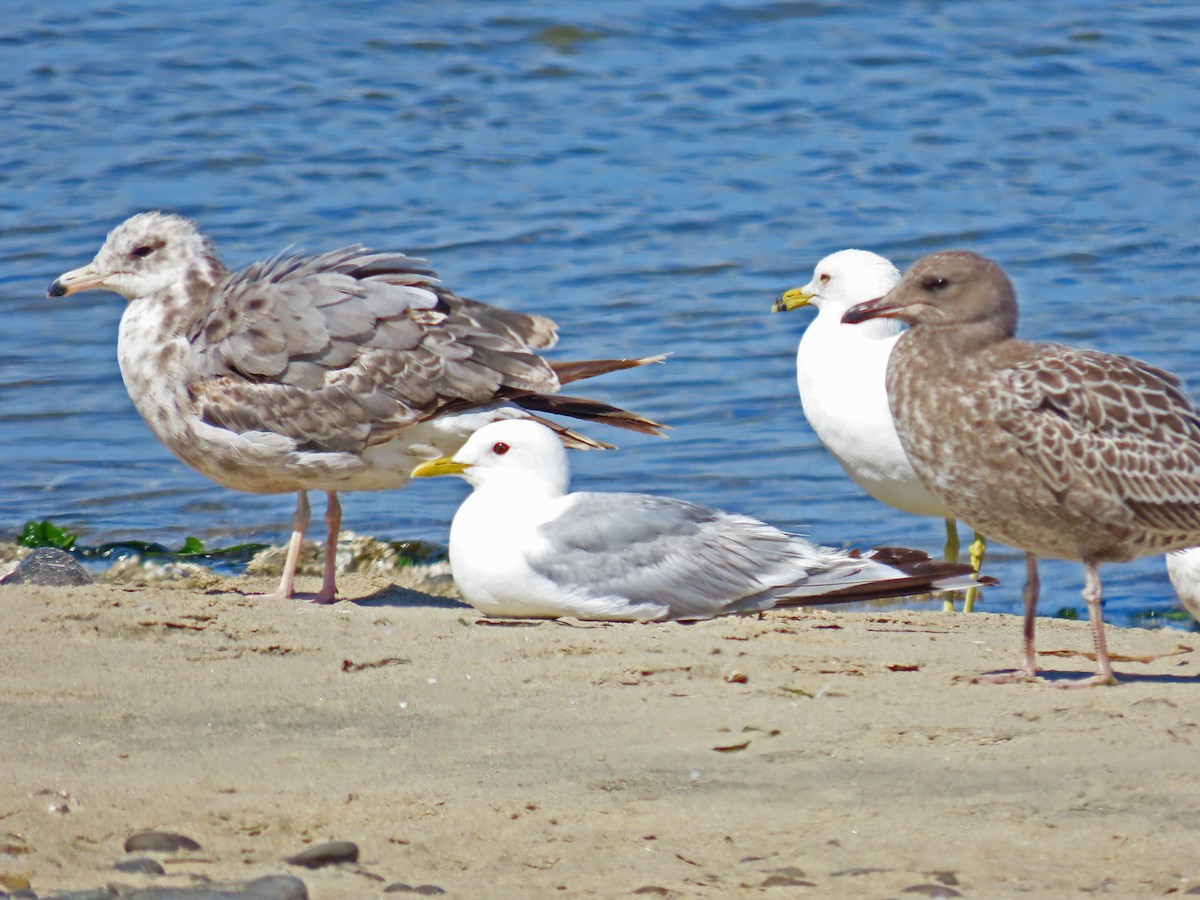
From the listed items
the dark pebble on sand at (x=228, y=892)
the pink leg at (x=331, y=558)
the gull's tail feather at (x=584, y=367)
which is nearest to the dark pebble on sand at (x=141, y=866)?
the dark pebble on sand at (x=228, y=892)

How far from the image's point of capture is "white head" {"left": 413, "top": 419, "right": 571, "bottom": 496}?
22.5 feet

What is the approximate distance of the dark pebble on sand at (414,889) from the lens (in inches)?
141

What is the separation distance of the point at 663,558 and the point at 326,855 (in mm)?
3015

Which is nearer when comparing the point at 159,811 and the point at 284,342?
the point at 159,811

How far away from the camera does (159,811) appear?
4004 millimetres

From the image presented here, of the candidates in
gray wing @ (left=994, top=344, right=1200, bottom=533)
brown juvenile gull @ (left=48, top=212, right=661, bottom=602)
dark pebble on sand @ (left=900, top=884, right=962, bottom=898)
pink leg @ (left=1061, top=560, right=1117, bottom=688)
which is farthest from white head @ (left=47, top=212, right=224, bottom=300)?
dark pebble on sand @ (left=900, top=884, right=962, bottom=898)

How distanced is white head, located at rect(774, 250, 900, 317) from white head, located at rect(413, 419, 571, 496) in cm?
195

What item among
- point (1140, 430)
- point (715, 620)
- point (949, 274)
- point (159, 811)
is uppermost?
point (949, 274)

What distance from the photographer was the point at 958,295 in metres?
5.24

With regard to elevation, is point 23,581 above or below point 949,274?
below

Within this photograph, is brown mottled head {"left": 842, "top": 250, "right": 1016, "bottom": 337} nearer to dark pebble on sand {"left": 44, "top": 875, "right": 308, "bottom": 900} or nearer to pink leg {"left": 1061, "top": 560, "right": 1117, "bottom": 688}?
pink leg {"left": 1061, "top": 560, "right": 1117, "bottom": 688}

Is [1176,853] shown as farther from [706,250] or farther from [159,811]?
[706,250]

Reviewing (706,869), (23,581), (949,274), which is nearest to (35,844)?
(706,869)

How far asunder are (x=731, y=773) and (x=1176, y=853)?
103cm
